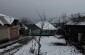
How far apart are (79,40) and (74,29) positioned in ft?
6.34

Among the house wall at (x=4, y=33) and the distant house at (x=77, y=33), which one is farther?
the house wall at (x=4, y=33)

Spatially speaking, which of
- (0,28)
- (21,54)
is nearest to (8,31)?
(0,28)

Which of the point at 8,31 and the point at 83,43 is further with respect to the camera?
the point at 8,31

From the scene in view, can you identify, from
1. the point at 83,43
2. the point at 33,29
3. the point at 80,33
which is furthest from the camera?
the point at 33,29

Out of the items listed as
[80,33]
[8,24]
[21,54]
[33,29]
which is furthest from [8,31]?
[33,29]

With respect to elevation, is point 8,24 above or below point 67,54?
above

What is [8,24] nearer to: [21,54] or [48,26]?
[21,54]

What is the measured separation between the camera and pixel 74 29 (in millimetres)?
21516

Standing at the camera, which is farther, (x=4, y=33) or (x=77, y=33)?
(x=4, y=33)

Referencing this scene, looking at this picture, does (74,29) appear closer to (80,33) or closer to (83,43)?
(80,33)

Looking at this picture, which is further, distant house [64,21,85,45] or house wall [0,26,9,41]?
house wall [0,26,9,41]

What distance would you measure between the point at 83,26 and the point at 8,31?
13513 mm

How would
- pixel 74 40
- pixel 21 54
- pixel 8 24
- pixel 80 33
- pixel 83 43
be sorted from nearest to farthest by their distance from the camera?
pixel 21 54 < pixel 83 43 < pixel 80 33 < pixel 74 40 < pixel 8 24

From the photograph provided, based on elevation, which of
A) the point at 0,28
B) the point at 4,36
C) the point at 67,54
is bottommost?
the point at 67,54
